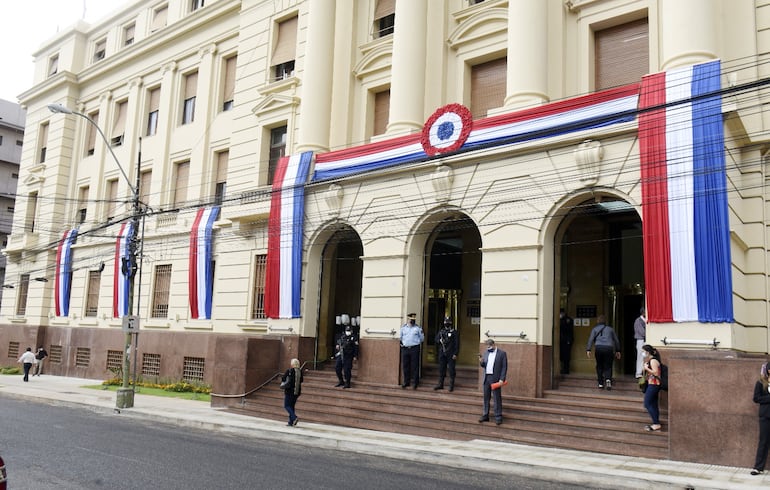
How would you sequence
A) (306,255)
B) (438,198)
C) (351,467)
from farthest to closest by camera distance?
1. (306,255)
2. (438,198)
3. (351,467)

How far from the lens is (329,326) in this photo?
914 inches

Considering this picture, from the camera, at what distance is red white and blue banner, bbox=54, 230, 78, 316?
110 ft

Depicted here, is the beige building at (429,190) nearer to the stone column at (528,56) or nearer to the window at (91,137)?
the stone column at (528,56)

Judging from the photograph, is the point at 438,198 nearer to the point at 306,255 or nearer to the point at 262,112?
the point at 306,255

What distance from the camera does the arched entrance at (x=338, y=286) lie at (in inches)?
877

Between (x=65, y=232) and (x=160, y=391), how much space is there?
13.8 metres

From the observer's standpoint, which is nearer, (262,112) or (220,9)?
(262,112)

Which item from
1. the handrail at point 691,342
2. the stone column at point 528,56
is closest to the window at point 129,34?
the stone column at point 528,56

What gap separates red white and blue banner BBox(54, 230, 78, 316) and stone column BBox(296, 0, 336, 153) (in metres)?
17.0

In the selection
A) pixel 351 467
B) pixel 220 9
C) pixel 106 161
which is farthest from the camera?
pixel 106 161

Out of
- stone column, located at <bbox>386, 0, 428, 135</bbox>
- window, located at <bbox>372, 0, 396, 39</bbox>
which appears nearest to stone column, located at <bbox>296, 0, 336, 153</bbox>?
window, located at <bbox>372, 0, 396, 39</bbox>

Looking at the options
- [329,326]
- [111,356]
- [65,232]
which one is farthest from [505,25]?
[65,232]

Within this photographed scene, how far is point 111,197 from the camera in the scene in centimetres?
3350

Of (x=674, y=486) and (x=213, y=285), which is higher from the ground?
(x=213, y=285)
